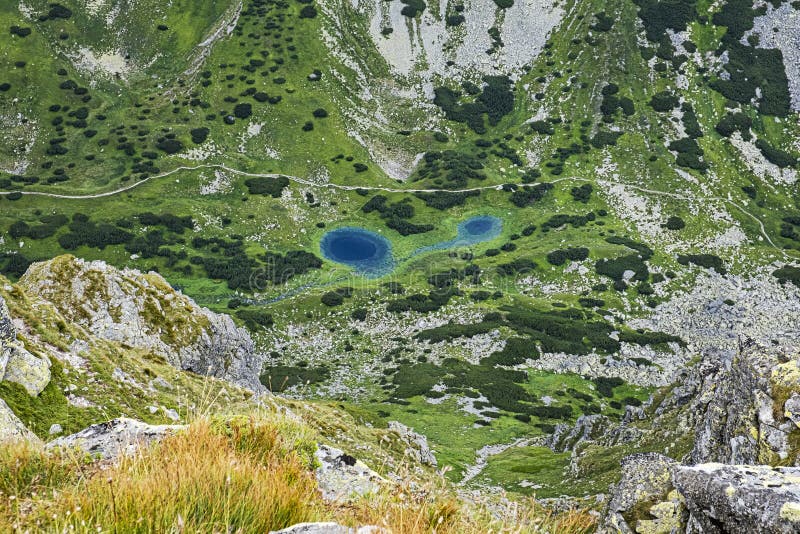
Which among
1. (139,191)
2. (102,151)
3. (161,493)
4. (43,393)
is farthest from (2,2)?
(161,493)

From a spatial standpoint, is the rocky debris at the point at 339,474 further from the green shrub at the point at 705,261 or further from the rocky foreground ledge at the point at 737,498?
the green shrub at the point at 705,261

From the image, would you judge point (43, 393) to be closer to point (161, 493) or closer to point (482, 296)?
point (161, 493)

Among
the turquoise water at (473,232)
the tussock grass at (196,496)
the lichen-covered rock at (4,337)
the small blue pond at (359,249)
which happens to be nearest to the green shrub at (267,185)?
the small blue pond at (359,249)

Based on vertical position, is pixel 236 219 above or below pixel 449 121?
below

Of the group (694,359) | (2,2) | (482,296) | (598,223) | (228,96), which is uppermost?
(2,2)

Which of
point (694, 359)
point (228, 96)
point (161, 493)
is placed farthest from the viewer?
point (228, 96)

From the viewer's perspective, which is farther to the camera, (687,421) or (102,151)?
(102,151)

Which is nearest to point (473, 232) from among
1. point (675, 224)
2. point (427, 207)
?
point (427, 207)
